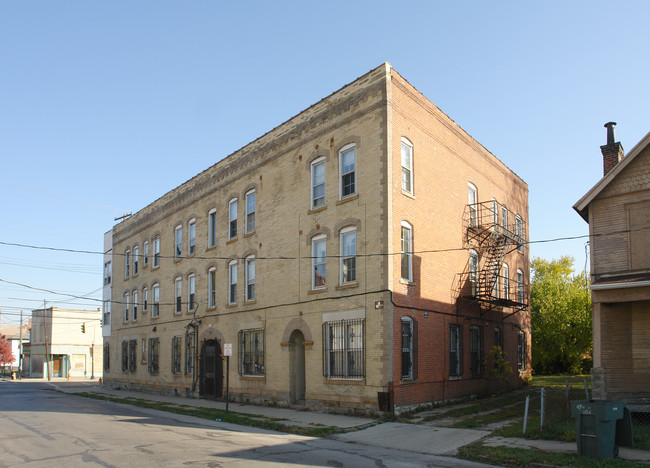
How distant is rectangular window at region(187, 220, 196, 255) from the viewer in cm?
3081

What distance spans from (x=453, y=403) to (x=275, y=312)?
25.3 ft

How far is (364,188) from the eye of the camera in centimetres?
1978

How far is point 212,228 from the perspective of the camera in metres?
29.2

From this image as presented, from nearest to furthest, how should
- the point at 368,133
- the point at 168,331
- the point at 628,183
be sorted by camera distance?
the point at 628,183, the point at 368,133, the point at 168,331

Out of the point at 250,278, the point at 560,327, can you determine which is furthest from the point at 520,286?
the point at 250,278

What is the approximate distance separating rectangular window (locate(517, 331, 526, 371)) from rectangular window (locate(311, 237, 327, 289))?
13140mm

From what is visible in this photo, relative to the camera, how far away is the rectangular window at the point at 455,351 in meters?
21.8

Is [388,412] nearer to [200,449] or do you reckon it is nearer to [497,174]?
[200,449]

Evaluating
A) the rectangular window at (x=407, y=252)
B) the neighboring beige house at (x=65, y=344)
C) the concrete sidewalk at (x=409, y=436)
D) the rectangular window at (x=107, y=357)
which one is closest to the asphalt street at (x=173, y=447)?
the concrete sidewalk at (x=409, y=436)

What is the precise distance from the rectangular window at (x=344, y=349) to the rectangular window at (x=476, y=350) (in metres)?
6.47

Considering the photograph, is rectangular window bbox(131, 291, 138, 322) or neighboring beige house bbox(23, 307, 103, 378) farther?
neighboring beige house bbox(23, 307, 103, 378)

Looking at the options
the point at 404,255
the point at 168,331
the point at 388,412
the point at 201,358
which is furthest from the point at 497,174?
the point at 168,331

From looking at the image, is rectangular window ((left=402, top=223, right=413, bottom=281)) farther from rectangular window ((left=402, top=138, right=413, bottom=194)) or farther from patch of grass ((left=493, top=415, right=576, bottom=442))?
patch of grass ((left=493, top=415, right=576, bottom=442))

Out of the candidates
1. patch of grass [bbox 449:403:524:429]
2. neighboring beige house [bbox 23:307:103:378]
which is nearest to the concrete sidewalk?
patch of grass [bbox 449:403:524:429]
